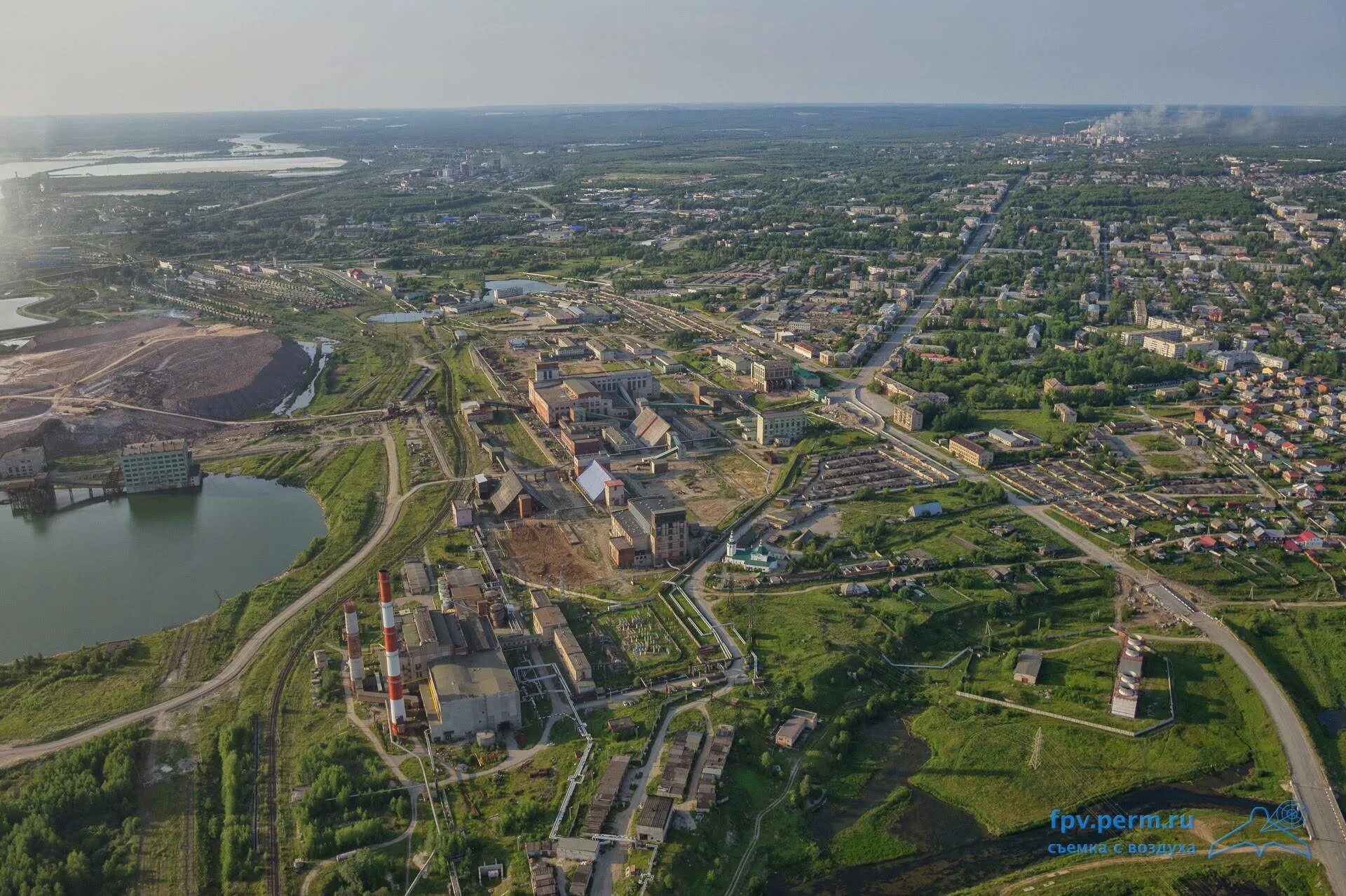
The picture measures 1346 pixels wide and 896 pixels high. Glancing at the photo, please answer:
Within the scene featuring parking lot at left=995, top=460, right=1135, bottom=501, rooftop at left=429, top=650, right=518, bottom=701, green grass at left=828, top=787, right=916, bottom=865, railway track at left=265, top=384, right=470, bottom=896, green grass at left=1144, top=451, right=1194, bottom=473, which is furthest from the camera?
green grass at left=1144, top=451, right=1194, bottom=473

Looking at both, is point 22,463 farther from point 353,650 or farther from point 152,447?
point 353,650

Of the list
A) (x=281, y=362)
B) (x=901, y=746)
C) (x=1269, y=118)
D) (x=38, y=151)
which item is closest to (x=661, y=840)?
(x=901, y=746)

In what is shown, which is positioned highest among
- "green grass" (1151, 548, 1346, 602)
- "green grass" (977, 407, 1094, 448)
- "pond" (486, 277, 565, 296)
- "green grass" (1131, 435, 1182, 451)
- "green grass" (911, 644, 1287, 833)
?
"pond" (486, 277, 565, 296)

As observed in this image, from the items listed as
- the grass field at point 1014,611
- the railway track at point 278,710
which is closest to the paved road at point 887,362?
the grass field at point 1014,611

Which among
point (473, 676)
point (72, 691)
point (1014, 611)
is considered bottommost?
point (72, 691)

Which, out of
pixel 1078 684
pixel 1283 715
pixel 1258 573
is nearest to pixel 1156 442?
pixel 1258 573

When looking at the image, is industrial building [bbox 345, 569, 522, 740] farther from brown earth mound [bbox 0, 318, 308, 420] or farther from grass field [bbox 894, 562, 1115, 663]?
brown earth mound [bbox 0, 318, 308, 420]

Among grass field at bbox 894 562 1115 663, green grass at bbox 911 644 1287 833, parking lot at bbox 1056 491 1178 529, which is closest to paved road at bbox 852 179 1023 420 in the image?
parking lot at bbox 1056 491 1178 529
